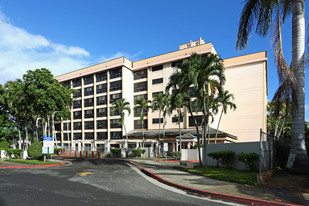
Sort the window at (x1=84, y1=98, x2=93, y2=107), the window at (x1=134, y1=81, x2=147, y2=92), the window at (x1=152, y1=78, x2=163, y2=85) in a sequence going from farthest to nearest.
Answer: the window at (x1=84, y1=98, x2=93, y2=107), the window at (x1=134, y1=81, x2=147, y2=92), the window at (x1=152, y1=78, x2=163, y2=85)

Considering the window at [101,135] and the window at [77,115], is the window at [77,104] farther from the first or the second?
the window at [101,135]

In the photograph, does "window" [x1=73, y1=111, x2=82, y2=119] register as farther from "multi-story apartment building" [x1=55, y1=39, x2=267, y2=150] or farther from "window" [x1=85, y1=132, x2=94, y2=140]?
"window" [x1=85, y1=132, x2=94, y2=140]

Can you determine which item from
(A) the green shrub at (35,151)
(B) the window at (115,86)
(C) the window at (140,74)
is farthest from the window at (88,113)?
(A) the green shrub at (35,151)

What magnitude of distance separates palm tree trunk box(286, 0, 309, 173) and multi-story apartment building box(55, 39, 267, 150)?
21.7m

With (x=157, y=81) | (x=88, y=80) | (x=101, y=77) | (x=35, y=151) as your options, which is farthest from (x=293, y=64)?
(x=88, y=80)

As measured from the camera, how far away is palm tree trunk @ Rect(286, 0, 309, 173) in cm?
1164

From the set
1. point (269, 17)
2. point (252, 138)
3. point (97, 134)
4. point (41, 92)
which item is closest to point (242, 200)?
point (269, 17)

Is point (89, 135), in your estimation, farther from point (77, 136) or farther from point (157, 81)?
point (157, 81)

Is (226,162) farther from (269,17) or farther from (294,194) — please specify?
(269,17)

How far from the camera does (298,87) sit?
11953 millimetres

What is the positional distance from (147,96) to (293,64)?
122 ft

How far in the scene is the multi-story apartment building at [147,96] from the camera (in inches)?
1612

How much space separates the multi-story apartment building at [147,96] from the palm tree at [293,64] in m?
21.8

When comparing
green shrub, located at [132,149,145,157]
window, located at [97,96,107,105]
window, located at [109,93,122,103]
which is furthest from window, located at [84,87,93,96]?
green shrub, located at [132,149,145,157]
